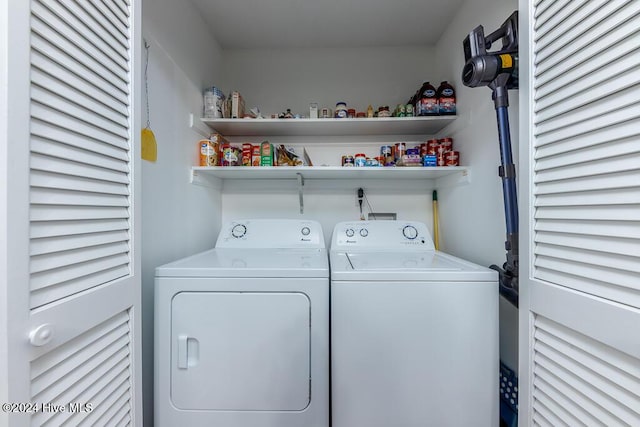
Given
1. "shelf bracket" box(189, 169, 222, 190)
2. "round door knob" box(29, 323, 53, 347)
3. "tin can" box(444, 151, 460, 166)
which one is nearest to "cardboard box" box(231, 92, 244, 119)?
"shelf bracket" box(189, 169, 222, 190)

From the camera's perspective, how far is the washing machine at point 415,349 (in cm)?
112

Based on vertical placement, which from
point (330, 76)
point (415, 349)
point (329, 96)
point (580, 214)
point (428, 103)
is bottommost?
point (415, 349)

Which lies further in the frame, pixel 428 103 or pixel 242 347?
pixel 428 103

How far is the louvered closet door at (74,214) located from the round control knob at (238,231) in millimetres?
957

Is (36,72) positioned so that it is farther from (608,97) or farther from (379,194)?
(379,194)

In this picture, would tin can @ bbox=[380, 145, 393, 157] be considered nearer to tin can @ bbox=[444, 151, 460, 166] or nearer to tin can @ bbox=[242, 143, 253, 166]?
tin can @ bbox=[444, 151, 460, 166]

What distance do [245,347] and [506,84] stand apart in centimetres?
158

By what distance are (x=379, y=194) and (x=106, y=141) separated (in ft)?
5.77

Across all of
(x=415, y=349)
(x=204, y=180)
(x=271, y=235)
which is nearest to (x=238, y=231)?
(x=271, y=235)

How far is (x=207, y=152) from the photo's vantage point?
5.81 feet

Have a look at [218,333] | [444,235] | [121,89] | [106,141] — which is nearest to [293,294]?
[218,333]

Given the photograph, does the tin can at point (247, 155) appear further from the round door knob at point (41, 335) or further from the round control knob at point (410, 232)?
the round door knob at point (41, 335)

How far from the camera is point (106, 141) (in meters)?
0.75

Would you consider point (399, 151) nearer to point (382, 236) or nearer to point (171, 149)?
point (382, 236)
